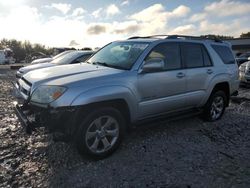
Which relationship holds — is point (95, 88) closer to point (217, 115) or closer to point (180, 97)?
point (180, 97)

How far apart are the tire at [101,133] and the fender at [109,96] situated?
0.63ft

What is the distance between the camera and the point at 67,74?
440 centimetres

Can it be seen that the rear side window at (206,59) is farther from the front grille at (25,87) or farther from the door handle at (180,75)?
the front grille at (25,87)

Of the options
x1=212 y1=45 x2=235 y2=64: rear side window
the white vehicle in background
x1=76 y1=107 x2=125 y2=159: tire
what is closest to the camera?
x1=76 y1=107 x2=125 y2=159: tire

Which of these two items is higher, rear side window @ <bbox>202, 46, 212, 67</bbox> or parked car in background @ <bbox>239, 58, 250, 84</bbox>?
rear side window @ <bbox>202, 46, 212, 67</bbox>

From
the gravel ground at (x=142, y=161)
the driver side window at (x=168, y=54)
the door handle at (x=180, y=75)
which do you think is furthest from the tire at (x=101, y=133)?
the door handle at (x=180, y=75)

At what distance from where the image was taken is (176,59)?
17.6 feet

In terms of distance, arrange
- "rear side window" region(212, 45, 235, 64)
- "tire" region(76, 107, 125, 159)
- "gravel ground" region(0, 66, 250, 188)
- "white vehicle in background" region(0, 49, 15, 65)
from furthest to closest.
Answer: "white vehicle in background" region(0, 49, 15, 65), "rear side window" region(212, 45, 235, 64), "tire" region(76, 107, 125, 159), "gravel ground" region(0, 66, 250, 188)

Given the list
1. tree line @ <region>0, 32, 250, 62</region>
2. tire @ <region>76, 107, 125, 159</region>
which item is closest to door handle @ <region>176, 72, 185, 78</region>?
tire @ <region>76, 107, 125, 159</region>

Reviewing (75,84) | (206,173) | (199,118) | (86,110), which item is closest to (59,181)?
(86,110)

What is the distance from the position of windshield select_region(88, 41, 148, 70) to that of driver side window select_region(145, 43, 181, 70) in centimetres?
21

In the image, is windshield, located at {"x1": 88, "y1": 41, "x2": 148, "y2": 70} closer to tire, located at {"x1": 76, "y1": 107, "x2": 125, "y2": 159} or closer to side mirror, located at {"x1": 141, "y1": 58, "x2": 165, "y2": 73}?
side mirror, located at {"x1": 141, "y1": 58, "x2": 165, "y2": 73}

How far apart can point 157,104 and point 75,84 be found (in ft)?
5.30

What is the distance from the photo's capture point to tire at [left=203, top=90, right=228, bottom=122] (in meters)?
6.29
